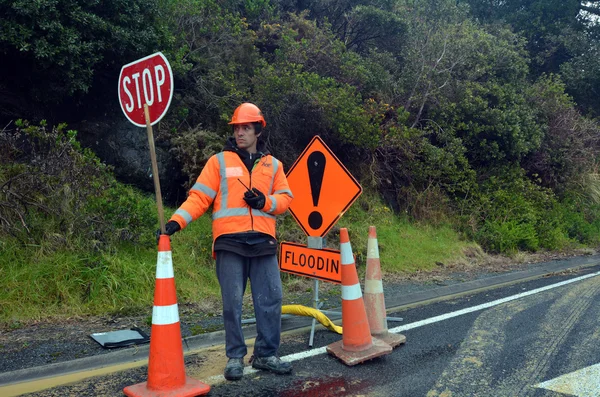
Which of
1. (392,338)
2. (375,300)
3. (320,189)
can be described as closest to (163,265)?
(320,189)

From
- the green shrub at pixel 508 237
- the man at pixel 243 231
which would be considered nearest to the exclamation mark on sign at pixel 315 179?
the man at pixel 243 231

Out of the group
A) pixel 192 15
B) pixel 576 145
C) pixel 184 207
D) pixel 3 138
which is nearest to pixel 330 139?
pixel 192 15

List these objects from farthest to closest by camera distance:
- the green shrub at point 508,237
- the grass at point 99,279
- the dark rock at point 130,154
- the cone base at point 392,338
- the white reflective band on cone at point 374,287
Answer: the green shrub at point 508,237 → the dark rock at point 130,154 → the grass at point 99,279 → the white reflective band on cone at point 374,287 → the cone base at point 392,338

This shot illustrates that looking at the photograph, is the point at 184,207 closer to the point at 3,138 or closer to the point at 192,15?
the point at 3,138

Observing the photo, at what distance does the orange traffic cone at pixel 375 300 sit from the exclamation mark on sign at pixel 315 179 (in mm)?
559

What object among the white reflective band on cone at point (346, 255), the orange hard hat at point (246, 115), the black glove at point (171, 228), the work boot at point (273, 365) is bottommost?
the work boot at point (273, 365)

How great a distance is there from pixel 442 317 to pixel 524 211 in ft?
Result: 26.3

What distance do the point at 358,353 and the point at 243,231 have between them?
5.09ft

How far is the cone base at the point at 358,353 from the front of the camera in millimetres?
4543

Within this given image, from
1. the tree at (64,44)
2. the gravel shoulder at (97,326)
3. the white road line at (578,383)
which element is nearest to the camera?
the white road line at (578,383)

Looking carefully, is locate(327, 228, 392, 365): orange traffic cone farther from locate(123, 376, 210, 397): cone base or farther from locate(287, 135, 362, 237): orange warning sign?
locate(123, 376, 210, 397): cone base

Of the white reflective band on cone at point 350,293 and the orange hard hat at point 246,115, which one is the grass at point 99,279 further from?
the orange hard hat at point 246,115

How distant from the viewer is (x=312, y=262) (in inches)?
208

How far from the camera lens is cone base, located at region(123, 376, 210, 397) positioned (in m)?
3.66
